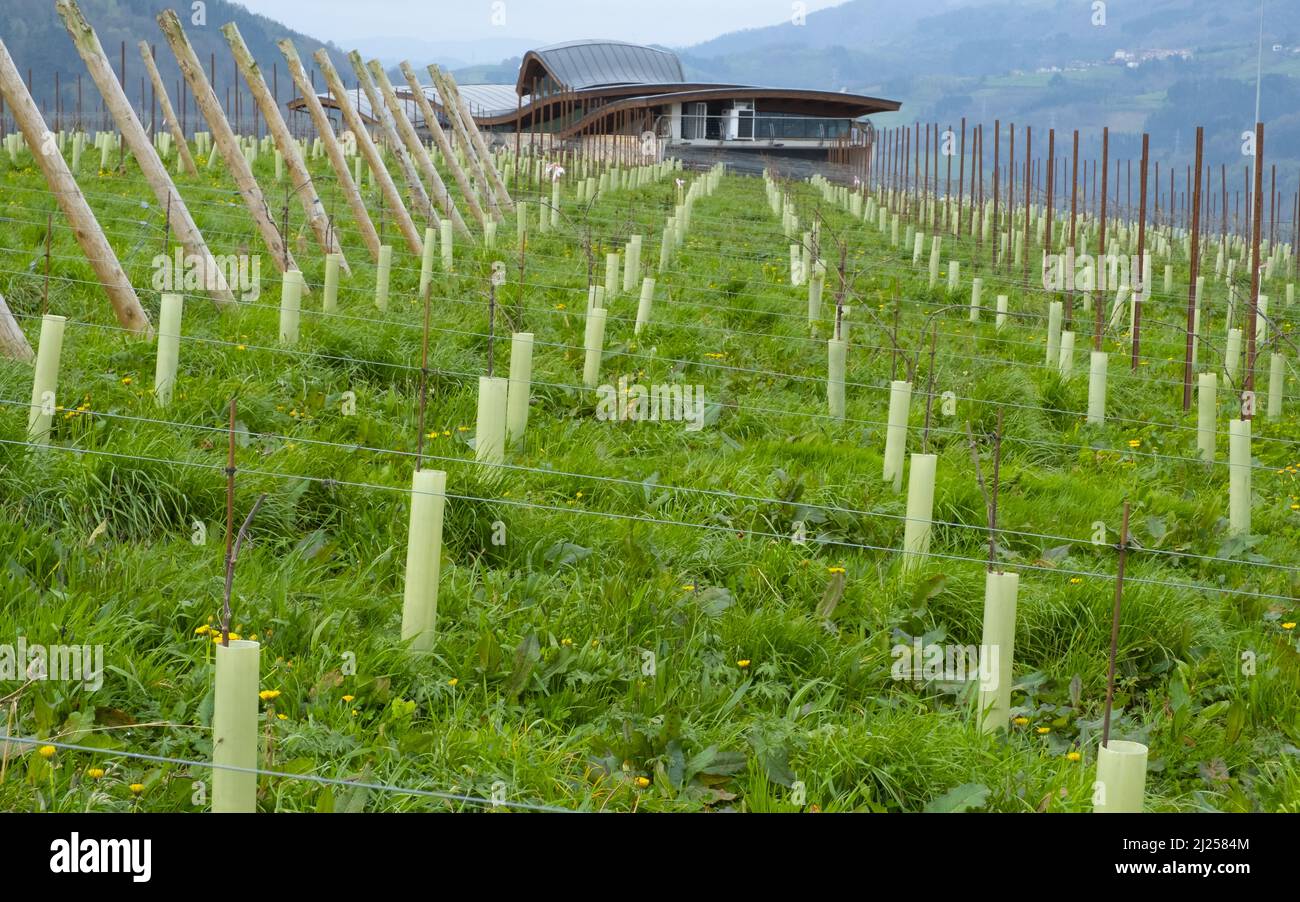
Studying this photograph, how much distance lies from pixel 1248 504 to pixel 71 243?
9.09 meters

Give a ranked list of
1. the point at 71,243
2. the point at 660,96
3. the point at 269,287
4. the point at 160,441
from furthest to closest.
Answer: the point at 660,96 → the point at 71,243 → the point at 269,287 → the point at 160,441

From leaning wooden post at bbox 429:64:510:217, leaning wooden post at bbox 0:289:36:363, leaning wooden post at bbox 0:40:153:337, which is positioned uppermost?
leaning wooden post at bbox 429:64:510:217

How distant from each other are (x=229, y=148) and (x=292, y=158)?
3.15 ft

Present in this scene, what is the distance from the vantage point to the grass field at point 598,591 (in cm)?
368

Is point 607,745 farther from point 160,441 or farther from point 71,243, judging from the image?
point 71,243

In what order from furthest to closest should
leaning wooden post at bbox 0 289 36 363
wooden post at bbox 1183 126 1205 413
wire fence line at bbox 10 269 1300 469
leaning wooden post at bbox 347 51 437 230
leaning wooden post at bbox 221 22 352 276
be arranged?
leaning wooden post at bbox 347 51 437 230 < leaning wooden post at bbox 221 22 352 276 < wooden post at bbox 1183 126 1205 413 < wire fence line at bbox 10 269 1300 469 < leaning wooden post at bbox 0 289 36 363

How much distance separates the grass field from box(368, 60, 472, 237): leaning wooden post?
5.90 metres

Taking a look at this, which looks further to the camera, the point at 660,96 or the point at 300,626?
the point at 660,96

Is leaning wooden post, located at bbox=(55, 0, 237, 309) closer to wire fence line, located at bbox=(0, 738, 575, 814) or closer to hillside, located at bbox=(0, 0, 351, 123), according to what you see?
wire fence line, located at bbox=(0, 738, 575, 814)

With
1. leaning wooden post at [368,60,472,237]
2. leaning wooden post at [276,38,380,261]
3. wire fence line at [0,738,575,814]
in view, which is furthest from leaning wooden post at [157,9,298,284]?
wire fence line at [0,738,575,814]

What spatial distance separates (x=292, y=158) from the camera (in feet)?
37.5

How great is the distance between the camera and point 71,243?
10625mm

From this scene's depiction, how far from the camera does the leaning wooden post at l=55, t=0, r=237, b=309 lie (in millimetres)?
8703

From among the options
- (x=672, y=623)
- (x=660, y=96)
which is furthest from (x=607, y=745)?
(x=660, y=96)
